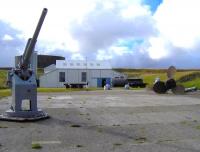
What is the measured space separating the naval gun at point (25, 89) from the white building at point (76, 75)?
6484 centimetres

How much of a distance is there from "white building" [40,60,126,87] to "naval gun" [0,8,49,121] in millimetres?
64838

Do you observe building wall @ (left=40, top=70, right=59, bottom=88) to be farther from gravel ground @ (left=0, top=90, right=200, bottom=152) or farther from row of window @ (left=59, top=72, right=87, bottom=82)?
gravel ground @ (left=0, top=90, right=200, bottom=152)

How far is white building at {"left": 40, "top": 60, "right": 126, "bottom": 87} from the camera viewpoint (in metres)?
83.0

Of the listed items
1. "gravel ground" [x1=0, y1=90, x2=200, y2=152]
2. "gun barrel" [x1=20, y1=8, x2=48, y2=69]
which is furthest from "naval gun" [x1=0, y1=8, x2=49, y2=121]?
"gravel ground" [x1=0, y1=90, x2=200, y2=152]

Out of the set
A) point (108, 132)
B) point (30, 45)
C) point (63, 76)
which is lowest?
point (108, 132)

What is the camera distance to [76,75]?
83.1 meters

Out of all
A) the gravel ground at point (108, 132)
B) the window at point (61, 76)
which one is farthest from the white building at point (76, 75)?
the gravel ground at point (108, 132)

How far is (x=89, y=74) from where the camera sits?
84062mm

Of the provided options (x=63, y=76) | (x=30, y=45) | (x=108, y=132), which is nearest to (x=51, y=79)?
(x=63, y=76)

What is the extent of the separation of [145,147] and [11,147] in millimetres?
3000

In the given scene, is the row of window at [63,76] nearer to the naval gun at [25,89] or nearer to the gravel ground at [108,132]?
→ the gravel ground at [108,132]

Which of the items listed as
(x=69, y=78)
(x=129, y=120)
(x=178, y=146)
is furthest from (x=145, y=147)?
(x=69, y=78)

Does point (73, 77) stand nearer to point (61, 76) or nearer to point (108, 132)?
point (61, 76)

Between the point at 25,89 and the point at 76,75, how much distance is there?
6644 centimetres
